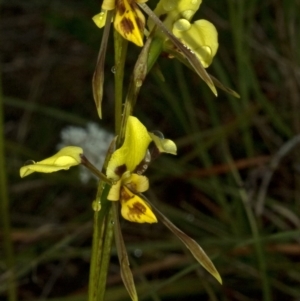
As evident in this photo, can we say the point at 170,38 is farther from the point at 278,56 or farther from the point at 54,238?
the point at 278,56

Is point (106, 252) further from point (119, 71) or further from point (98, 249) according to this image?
point (119, 71)

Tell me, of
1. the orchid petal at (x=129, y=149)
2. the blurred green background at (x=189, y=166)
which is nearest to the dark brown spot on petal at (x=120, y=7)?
the orchid petal at (x=129, y=149)

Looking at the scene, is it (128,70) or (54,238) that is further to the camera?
(128,70)

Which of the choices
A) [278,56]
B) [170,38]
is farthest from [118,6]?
[278,56]

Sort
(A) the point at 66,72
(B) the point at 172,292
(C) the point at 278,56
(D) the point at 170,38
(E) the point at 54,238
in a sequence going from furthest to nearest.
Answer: (A) the point at 66,72, (C) the point at 278,56, (E) the point at 54,238, (B) the point at 172,292, (D) the point at 170,38

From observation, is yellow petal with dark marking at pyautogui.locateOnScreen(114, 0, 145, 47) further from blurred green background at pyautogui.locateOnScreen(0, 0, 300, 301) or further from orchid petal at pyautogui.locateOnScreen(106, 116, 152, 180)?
blurred green background at pyautogui.locateOnScreen(0, 0, 300, 301)

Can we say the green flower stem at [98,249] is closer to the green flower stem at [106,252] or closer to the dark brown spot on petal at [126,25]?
the green flower stem at [106,252]

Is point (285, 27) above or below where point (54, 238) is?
above

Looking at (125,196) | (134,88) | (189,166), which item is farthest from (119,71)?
(189,166)
